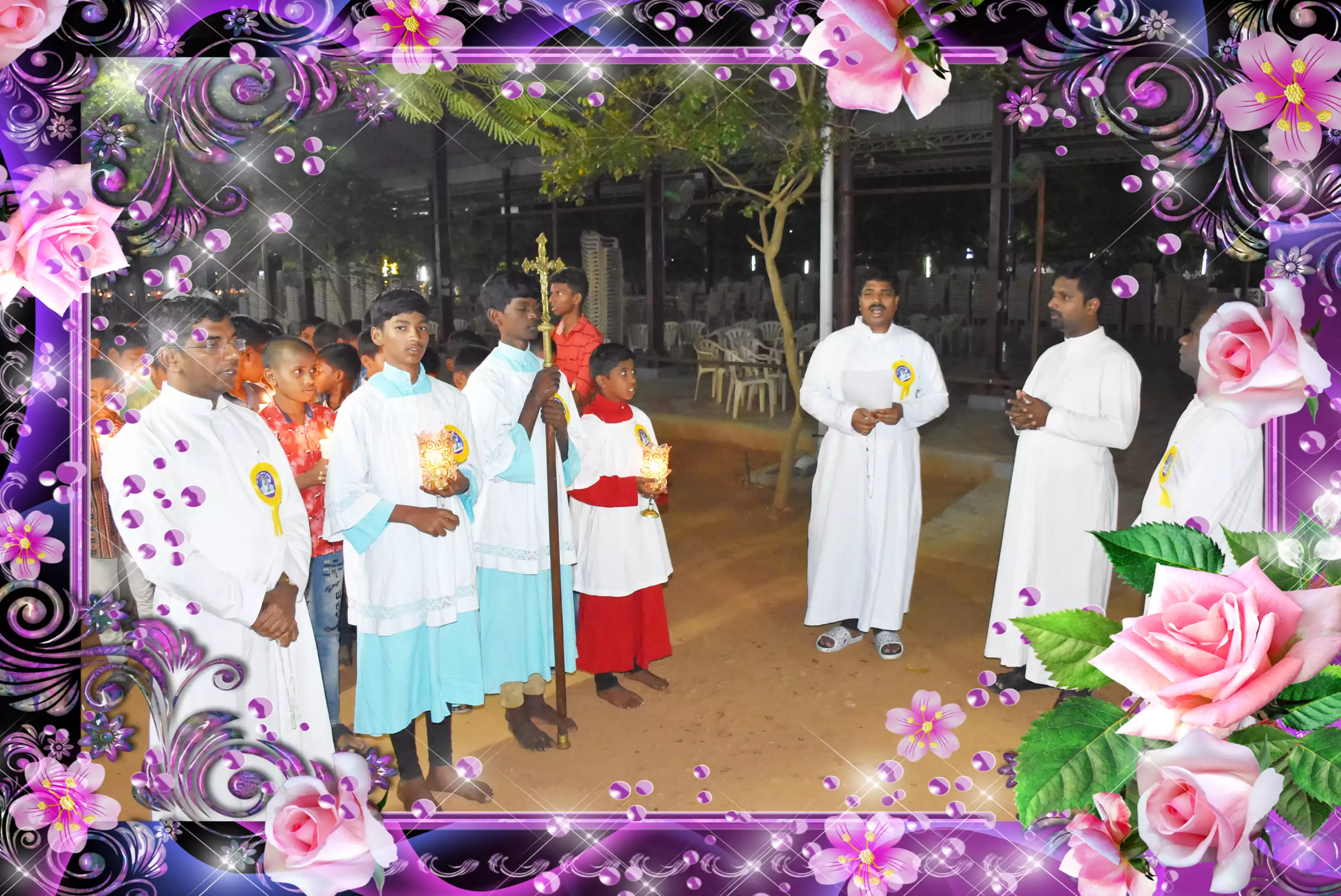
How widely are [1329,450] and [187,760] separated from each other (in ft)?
11.8

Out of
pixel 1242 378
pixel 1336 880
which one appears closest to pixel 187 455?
pixel 1242 378

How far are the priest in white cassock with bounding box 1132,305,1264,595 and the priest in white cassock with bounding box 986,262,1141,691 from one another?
0.80 ft

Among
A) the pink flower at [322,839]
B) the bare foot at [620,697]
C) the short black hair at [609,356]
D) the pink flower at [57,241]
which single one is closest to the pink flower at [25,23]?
the pink flower at [57,241]

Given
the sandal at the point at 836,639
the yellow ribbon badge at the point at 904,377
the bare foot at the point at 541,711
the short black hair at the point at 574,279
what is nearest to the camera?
the short black hair at the point at 574,279

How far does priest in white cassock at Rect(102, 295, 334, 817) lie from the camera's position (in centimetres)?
302

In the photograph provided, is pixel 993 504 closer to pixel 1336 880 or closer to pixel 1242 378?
pixel 1242 378

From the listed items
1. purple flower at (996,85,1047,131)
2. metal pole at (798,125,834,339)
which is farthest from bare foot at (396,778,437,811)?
purple flower at (996,85,1047,131)

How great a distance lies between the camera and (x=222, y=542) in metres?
3.09

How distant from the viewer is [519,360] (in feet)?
12.0

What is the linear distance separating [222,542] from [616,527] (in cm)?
145

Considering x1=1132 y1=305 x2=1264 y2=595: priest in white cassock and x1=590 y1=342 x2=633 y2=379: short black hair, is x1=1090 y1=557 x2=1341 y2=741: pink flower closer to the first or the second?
x1=1132 y1=305 x2=1264 y2=595: priest in white cassock

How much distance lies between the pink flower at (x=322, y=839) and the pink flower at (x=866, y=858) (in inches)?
53.1

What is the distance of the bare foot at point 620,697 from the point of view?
3602 millimetres

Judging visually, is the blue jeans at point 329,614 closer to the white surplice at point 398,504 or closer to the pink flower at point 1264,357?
the white surplice at point 398,504
